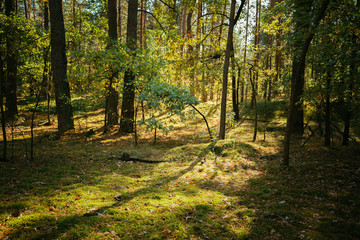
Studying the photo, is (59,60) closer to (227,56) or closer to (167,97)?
(167,97)

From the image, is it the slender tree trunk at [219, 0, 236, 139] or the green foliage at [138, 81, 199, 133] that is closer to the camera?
the green foliage at [138, 81, 199, 133]

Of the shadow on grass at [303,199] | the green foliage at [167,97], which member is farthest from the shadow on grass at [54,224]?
the green foliage at [167,97]

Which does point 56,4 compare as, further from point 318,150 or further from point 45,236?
point 318,150

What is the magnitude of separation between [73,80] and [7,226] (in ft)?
27.9

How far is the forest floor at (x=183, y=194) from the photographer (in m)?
3.09

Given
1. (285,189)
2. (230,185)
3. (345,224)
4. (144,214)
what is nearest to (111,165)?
(144,214)

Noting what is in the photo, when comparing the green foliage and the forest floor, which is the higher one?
the green foliage

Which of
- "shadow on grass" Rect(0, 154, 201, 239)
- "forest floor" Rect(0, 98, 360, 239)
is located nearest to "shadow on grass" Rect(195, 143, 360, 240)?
"forest floor" Rect(0, 98, 360, 239)

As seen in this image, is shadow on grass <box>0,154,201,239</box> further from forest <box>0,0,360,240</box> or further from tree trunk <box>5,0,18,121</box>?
tree trunk <box>5,0,18,121</box>

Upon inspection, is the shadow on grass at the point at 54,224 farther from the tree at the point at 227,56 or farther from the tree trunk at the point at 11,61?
the tree at the point at 227,56

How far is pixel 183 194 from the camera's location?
15.0 feet

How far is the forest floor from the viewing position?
3.09 metres

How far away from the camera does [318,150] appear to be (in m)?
8.34

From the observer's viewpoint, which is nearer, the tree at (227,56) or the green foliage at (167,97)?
the green foliage at (167,97)
